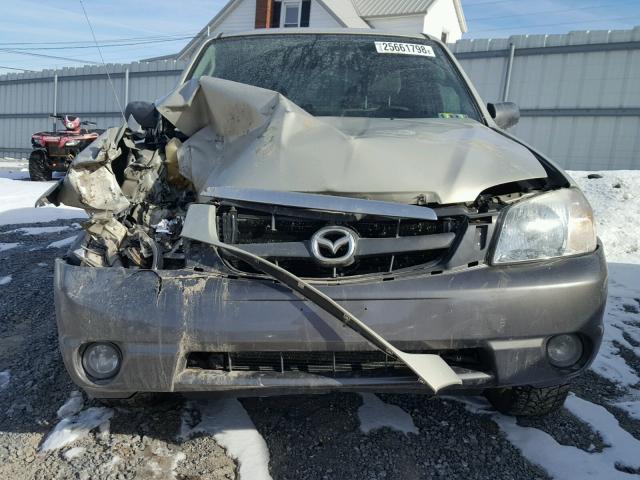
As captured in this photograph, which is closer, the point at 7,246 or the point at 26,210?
the point at 7,246

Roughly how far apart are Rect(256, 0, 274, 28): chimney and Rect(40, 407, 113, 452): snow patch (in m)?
21.6

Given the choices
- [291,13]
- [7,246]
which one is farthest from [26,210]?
[291,13]

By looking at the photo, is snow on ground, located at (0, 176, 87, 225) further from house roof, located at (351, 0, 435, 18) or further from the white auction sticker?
house roof, located at (351, 0, 435, 18)

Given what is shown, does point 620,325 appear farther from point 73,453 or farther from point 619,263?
point 73,453

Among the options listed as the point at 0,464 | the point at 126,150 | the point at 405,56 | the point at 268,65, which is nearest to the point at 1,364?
the point at 0,464

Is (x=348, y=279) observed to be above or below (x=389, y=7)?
below

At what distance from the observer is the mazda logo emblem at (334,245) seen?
6.26ft

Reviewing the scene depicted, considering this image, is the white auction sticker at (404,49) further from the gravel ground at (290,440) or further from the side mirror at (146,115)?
the gravel ground at (290,440)

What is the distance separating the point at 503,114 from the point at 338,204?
1875 mm

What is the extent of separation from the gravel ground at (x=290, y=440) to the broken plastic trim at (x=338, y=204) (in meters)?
1.00

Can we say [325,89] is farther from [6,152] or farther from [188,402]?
[6,152]

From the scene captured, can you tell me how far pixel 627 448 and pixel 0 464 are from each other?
8.34 ft

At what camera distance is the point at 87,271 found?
1.98m

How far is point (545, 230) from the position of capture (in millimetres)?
2035
